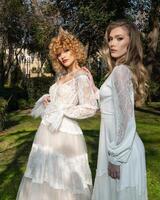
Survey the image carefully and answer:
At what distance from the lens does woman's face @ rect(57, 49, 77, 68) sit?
18.4 feet

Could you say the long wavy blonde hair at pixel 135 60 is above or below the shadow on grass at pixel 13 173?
above

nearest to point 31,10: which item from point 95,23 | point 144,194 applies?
point 95,23

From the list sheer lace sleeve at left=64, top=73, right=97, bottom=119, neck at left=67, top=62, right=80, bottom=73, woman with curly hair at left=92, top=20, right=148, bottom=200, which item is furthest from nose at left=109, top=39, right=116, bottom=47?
neck at left=67, top=62, right=80, bottom=73

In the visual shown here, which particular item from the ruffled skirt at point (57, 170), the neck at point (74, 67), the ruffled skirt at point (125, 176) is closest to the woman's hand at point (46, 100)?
the ruffled skirt at point (57, 170)

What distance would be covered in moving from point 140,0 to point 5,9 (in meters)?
8.45

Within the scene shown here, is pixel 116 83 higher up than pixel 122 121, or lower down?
higher up

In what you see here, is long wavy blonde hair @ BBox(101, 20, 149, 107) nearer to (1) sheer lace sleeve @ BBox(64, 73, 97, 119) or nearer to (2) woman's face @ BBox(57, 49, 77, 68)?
(1) sheer lace sleeve @ BBox(64, 73, 97, 119)

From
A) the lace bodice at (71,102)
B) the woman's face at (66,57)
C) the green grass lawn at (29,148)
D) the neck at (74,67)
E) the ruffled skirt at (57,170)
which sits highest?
the woman's face at (66,57)

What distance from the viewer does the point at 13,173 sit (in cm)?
873

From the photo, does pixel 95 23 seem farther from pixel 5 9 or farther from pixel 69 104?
pixel 69 104

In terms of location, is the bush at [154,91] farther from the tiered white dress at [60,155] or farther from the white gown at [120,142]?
the white gown at [120,142]

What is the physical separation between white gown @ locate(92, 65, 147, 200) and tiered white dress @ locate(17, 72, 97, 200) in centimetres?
146

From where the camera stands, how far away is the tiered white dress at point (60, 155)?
5625 mm

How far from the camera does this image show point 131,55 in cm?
404
